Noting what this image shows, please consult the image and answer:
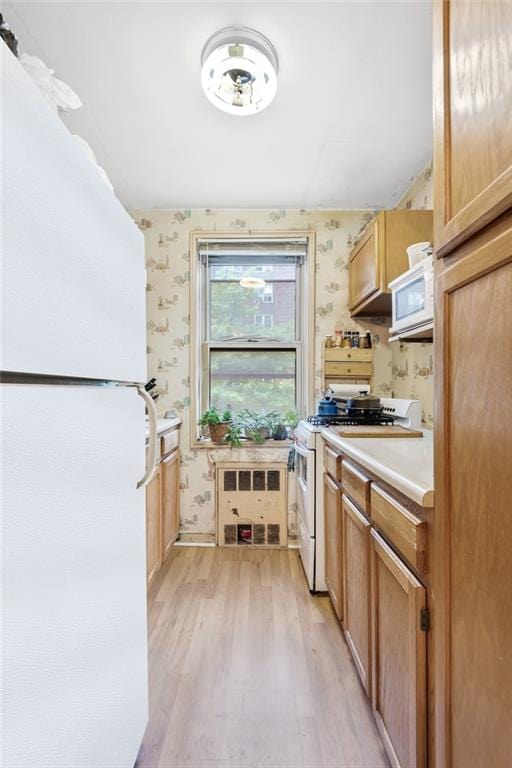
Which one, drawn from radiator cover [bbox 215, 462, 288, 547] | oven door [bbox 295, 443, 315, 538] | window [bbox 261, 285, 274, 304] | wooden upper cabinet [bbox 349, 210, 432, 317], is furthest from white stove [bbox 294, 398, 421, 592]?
window [bbox 261, 285, 274, 304]

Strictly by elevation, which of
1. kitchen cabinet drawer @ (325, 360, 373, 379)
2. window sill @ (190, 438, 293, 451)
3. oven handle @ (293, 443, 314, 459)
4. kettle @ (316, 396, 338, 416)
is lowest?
window sill @ (190, 438, 293, 451)

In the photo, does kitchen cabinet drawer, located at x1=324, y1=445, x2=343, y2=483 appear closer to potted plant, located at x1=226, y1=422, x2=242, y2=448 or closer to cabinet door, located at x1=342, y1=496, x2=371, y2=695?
cabinet door, located at x1=342, y1=496, x2=371, y2=695

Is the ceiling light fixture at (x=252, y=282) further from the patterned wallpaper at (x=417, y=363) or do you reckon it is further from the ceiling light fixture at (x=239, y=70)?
the ceiling light fixture at (x=239, y=70)

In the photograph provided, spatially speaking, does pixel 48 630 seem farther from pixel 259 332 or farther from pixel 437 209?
pixel 259 332

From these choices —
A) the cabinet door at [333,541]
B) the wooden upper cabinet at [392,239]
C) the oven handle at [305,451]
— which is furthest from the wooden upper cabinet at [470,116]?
the oven handle at [305,451]

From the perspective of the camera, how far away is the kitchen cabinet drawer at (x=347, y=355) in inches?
A: 116

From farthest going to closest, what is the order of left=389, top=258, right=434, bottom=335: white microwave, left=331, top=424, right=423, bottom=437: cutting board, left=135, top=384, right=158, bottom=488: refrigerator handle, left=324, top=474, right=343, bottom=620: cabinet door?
left=331, top=424, right=423, bottom=437: cutting board, left=324, top=474, right=343, bottom=620: cabinet door, left=389, top=258, right=434, bottom=335: white microwave, left=135, top=384, right=158, bottom=488: refrigerator handle

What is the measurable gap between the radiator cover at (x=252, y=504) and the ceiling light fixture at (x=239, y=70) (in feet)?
7.21

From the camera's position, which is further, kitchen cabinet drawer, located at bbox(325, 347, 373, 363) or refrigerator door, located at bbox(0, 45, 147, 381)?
kitchen cabinet drawer, located at bbox(325, 347, 373, 363)

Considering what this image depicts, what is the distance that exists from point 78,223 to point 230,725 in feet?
5.25

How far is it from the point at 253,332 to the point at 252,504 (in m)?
1.35

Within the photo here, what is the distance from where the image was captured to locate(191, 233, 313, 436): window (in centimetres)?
318

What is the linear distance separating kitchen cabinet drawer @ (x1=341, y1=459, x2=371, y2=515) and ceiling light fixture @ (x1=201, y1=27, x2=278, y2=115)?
164cm

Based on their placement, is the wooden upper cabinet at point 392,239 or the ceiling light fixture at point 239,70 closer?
the ceiling light fixture at point 239,70
